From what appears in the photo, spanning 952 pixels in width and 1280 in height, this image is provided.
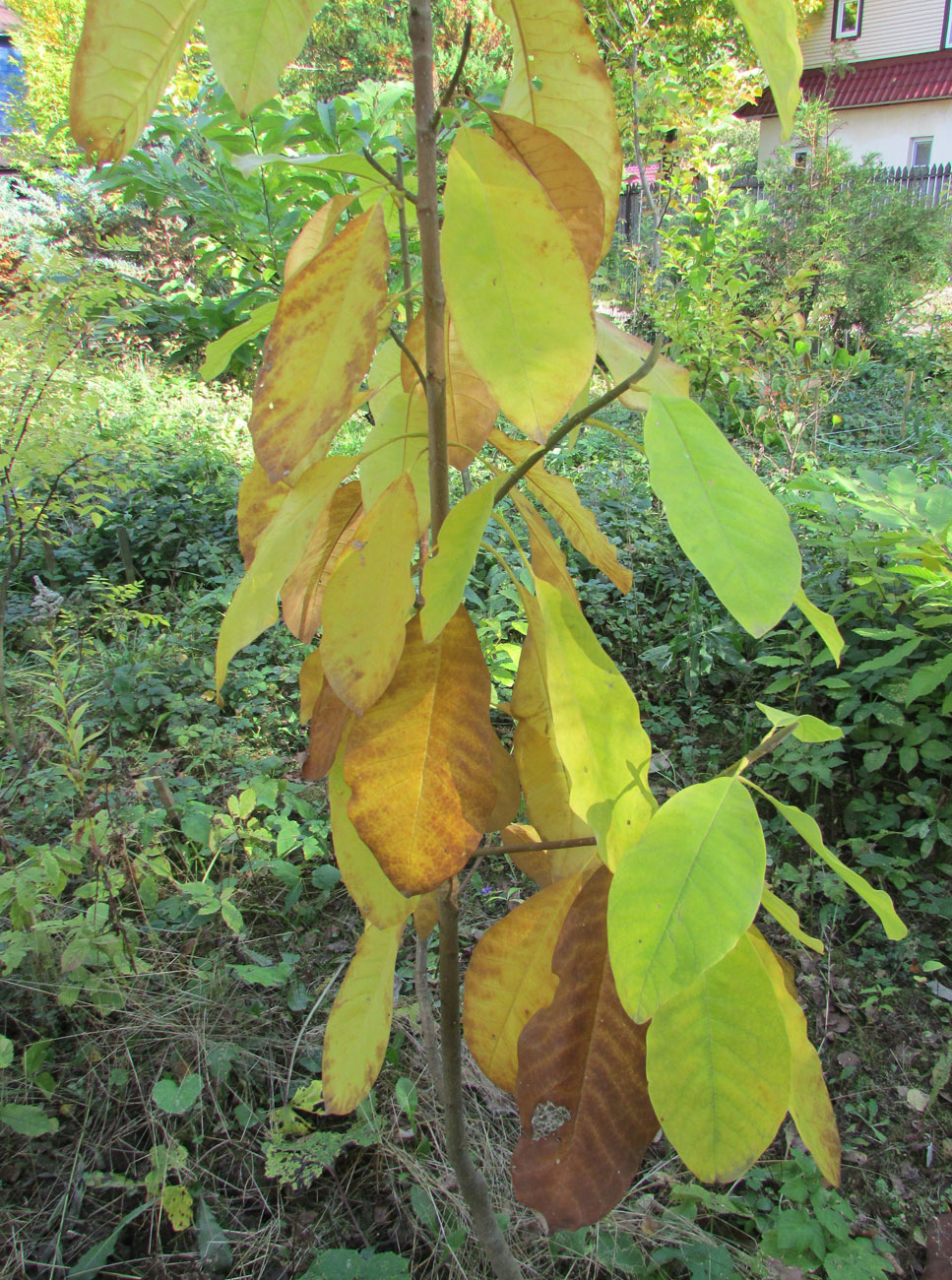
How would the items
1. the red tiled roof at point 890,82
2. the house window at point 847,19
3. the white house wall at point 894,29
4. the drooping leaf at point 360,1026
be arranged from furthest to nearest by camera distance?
the house window at point 847,19 < the white house wall at point 894,29 < the red tiled roof at point 890,82 < the drooping leaf at point 360,1026

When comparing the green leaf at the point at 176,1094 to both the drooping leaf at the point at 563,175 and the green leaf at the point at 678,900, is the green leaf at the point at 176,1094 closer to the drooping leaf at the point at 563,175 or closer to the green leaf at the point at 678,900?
the green leaf at the point at 678,900

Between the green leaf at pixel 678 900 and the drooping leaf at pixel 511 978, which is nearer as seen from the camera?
the green leaf at pixel 678 900

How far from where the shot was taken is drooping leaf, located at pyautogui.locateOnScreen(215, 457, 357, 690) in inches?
18.9

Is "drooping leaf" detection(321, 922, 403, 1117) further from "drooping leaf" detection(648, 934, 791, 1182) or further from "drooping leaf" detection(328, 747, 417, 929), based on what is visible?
"drooping leaf" detection(648, 934, 791, 1182)

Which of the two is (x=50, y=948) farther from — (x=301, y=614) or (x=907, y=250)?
(x=907, y=250)

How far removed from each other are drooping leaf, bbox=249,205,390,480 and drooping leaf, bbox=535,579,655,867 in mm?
166

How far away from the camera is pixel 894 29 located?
15.2 meters

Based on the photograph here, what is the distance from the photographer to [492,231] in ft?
1.23

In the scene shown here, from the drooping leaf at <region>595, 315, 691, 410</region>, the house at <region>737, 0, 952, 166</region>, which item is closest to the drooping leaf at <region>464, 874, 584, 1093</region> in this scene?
the drooping leaf at <region>595, 315, 691, 410</region>

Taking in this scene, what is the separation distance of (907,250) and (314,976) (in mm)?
8870

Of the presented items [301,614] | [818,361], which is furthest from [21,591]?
[818,361]

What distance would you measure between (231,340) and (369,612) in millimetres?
279

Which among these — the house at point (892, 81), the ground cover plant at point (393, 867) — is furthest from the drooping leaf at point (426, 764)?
the house at point (892, 81)

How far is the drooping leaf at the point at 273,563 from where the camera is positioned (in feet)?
1.58
